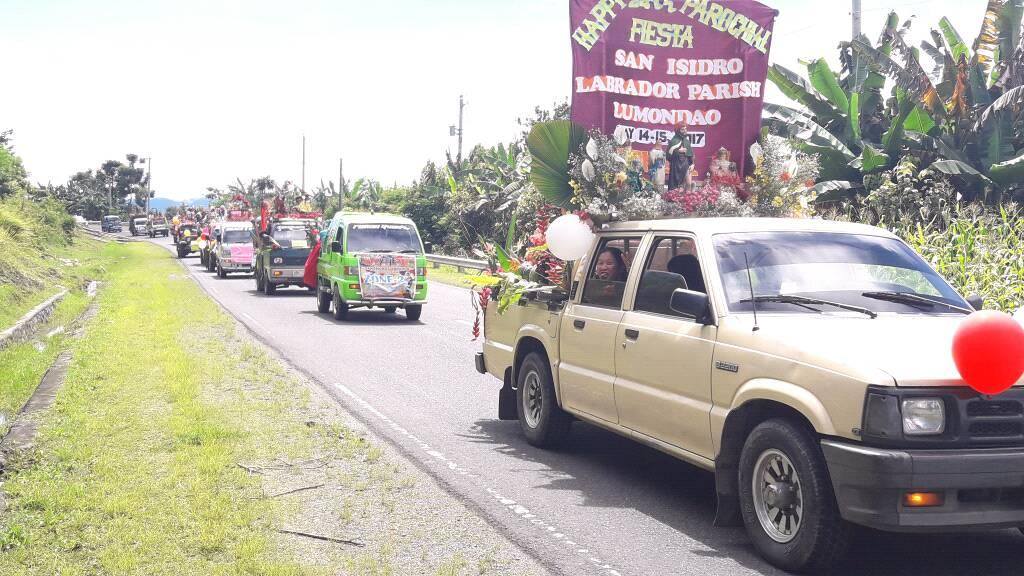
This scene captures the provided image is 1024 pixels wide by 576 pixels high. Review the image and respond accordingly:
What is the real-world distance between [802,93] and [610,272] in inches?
757

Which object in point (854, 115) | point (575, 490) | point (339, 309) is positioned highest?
point (854, 115)

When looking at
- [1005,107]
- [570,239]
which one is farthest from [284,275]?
[570,239]

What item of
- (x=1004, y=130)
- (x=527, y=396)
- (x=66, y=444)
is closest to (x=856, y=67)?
(x=1004, y=130)

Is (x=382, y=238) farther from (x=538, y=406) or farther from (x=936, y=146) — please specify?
(x=936, y=146)

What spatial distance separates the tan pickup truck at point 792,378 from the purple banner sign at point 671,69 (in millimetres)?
1695

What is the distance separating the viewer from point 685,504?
6812 mm

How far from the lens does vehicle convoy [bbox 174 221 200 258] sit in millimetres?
53531

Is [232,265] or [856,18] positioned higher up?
[856,18]

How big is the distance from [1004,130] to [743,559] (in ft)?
67.2

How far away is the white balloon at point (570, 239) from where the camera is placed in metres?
8.02

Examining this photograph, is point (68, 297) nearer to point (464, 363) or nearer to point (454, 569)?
point (464, 363)

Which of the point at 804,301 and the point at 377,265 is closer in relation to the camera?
the point at 804,301

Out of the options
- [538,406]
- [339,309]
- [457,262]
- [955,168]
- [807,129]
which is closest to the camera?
[538,406]

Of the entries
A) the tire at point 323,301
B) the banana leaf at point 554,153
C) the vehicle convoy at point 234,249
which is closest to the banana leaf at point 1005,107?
the tire at point 323,301
